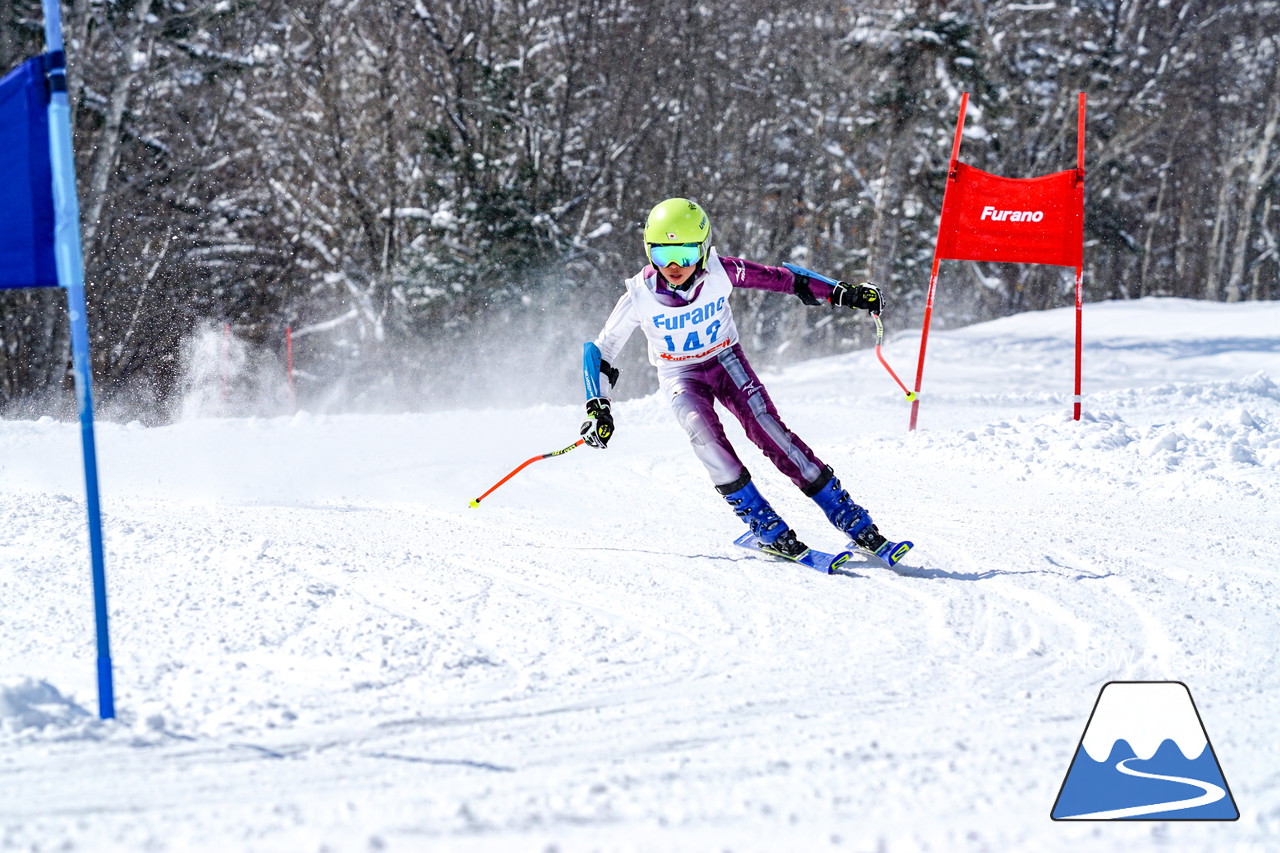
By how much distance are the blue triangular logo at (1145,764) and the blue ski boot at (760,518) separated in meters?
2.08

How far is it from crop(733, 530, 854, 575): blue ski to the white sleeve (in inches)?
49.8

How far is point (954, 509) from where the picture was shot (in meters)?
6.48

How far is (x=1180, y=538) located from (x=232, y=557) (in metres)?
5.02

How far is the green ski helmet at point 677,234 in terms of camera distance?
5.18 metres

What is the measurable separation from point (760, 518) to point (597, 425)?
1.01 metres

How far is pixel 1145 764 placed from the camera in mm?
2807

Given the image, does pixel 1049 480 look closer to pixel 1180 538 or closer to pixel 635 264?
Answer: pixel 1180 538

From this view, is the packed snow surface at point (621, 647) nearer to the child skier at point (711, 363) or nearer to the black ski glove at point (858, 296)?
the child skier at point (711, 363)

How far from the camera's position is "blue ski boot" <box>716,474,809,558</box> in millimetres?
5238

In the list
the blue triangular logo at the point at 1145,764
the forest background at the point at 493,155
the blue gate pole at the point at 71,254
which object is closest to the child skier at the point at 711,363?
the blue triangular logo at the point at 1145,764

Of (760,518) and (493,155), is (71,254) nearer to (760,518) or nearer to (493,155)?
(760,518)

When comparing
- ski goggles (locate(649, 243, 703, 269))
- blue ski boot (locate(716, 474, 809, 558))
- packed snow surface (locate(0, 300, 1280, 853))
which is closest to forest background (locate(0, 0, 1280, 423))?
packed snow surface (locate(0, 300, 1280, 853))

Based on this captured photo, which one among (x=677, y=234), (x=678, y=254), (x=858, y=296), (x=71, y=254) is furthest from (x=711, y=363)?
(x=71, y=254)

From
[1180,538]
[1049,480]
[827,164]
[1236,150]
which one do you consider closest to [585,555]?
[1180,538]
